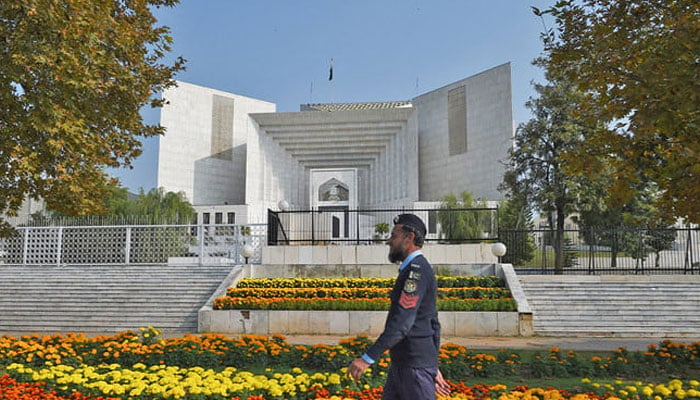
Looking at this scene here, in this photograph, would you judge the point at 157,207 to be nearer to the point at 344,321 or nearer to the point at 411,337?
the point at 344,321

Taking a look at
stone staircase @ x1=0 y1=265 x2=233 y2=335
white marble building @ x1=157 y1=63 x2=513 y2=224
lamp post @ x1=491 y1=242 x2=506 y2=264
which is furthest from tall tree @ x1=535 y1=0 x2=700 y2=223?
white marble building @ x1=157 y1=63 x2=513 y2=224

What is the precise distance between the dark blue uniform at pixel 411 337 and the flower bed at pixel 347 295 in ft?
29.1

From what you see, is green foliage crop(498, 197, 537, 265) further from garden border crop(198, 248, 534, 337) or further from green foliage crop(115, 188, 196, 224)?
green foliage crop(115, 188, 196, 224)

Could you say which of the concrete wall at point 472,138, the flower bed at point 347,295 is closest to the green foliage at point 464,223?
the flower bed at point 347,295

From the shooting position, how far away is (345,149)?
44219 mm

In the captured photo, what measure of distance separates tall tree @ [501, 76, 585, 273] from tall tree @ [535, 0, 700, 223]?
42.3 feet

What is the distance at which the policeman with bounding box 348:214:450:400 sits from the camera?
3068mm

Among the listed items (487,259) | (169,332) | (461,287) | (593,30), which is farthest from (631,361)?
(169,332)

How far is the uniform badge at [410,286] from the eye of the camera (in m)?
3.12

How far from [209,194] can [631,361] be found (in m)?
46.5

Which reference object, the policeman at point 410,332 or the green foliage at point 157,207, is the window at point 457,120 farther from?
the policeman at point 410,332

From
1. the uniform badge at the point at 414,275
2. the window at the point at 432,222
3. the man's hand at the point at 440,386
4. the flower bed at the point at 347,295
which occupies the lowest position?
the flower bed at the point at 347,295

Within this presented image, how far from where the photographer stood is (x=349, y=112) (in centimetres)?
4303

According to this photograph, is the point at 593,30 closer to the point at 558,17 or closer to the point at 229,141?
the point at 558,17
